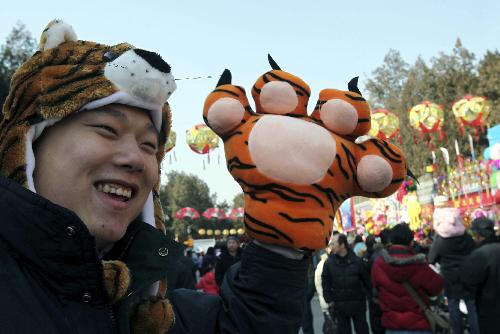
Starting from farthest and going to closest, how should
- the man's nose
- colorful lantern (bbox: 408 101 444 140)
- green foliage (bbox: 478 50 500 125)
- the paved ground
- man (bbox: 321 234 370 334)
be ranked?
green foliage (bbox: 478 50 500 125)
colorful lantern (bbox: 408 101 444 140)
the paved ground
man (bbox: 321 234 370 334)
the man's nose

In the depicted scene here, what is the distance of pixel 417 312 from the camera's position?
5.00 m

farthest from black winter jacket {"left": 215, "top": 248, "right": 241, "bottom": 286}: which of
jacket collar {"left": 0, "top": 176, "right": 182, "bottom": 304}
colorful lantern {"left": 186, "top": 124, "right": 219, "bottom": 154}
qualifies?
colorful lantern {"left": 186, "top": 124, "right": 219, "bottom": 154}

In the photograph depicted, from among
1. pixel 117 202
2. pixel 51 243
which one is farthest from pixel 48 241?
pixel 117 202

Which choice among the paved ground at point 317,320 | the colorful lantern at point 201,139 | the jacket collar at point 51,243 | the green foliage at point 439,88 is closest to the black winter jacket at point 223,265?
the paved ground at point 317,320

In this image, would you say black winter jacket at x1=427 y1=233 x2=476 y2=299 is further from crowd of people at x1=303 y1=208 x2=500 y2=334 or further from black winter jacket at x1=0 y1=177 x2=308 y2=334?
black winter jacket at x1=0 y1=177 x2=308 y2=334

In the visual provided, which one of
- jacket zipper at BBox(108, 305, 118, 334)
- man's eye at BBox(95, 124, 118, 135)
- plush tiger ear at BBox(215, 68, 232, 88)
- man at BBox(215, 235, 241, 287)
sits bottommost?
man at BBox(215, 235, 241, 287)

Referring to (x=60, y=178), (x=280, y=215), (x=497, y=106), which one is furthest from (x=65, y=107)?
(x=497, y=106)

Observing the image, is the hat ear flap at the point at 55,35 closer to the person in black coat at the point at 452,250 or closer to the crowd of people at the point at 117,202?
the crowd of people at the point at 117,202

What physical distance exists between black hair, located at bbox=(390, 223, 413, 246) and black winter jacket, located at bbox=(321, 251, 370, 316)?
154 centimetres

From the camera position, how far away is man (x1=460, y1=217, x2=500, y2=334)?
4641 millimetres

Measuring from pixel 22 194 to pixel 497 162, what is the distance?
1629 cm

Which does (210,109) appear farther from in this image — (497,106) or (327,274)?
(497,106)

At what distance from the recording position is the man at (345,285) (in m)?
6.64

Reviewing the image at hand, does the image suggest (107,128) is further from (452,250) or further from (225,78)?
(452,250)
